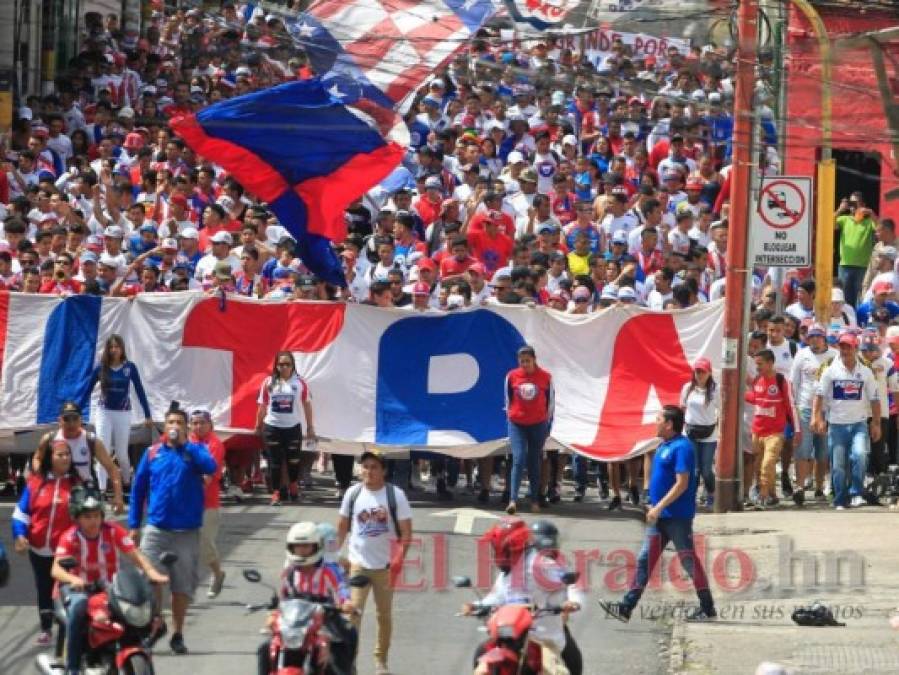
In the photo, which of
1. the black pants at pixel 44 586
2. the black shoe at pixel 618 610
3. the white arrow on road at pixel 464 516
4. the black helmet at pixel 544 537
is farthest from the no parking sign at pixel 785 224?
the black pants at pixel 44 586

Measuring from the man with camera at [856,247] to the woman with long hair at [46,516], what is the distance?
1377 centimetres

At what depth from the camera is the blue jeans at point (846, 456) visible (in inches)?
836

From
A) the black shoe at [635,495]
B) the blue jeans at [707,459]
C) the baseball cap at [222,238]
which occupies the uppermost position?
the baseball cap at [222,238]

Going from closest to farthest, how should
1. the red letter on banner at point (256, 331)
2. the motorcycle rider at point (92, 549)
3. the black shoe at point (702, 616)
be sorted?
the motorcycle rider at point (92, 549) → the black shoe at point (702, 616) → the red letter on banner at point (256, 331)

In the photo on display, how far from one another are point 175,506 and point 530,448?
20.0 ft

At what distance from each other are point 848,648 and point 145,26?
27204mm

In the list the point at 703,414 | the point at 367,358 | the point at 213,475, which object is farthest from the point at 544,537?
the point at 367,358

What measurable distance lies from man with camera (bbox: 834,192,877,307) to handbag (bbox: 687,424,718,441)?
6.13 metres

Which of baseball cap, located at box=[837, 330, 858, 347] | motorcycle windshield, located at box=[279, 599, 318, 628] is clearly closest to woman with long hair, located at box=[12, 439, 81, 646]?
motorcycle windshield, located at box=[279, 599, 318, 628]

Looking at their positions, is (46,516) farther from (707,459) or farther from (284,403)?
(707,459)

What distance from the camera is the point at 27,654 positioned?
15219 millimetres

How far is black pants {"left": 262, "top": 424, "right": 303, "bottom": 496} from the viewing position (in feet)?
69.5

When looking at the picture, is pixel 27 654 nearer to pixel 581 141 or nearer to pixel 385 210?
pixel 385 210

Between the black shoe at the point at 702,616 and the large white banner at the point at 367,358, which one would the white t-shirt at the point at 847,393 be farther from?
the black shoe at the point at 702,616
